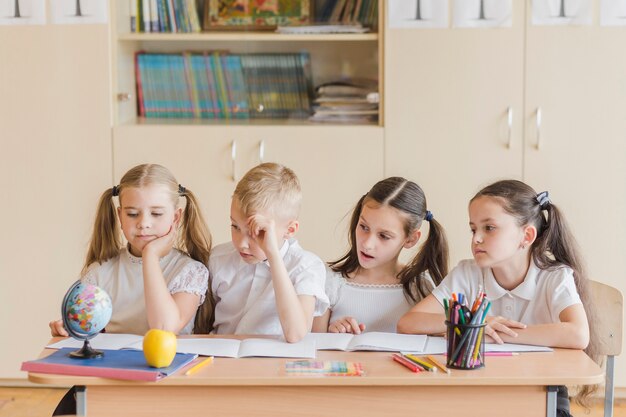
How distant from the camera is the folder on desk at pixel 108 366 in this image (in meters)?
1.79

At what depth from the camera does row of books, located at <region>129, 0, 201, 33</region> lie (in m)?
3.69

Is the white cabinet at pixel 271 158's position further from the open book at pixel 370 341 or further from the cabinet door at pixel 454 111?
the open book at pixel 370 341

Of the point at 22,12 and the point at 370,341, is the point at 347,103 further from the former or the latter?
the point at 370,341

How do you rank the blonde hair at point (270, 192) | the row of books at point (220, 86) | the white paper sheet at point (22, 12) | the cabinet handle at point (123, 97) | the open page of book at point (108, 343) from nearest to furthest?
the open page of book at point (108, 343)
the blonde hair at point (270, 192)
the white paper sheet at point (22, 12)
the cabinet handle at point (123, 97)
the row of books at point (220, 86)

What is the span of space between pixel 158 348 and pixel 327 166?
72.7 inches

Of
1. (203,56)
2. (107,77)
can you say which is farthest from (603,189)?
(107,77)

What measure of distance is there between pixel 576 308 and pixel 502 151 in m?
1.38

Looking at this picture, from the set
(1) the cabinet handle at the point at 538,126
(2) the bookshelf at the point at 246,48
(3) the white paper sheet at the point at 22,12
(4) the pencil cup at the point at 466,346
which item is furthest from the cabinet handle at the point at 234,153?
(4) the pencil cup at the point at 466,346

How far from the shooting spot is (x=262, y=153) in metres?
3.57

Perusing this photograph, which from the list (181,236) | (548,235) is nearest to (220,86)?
(181,236)

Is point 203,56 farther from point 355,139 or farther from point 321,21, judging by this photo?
point 355,139

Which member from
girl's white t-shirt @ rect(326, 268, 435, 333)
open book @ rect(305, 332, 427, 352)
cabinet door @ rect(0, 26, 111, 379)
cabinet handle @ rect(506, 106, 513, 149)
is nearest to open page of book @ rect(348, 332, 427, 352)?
open book @ rect(305, 332, 427, 352)

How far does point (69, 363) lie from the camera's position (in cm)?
184

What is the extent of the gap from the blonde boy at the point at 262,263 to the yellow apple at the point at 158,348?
38 cm
